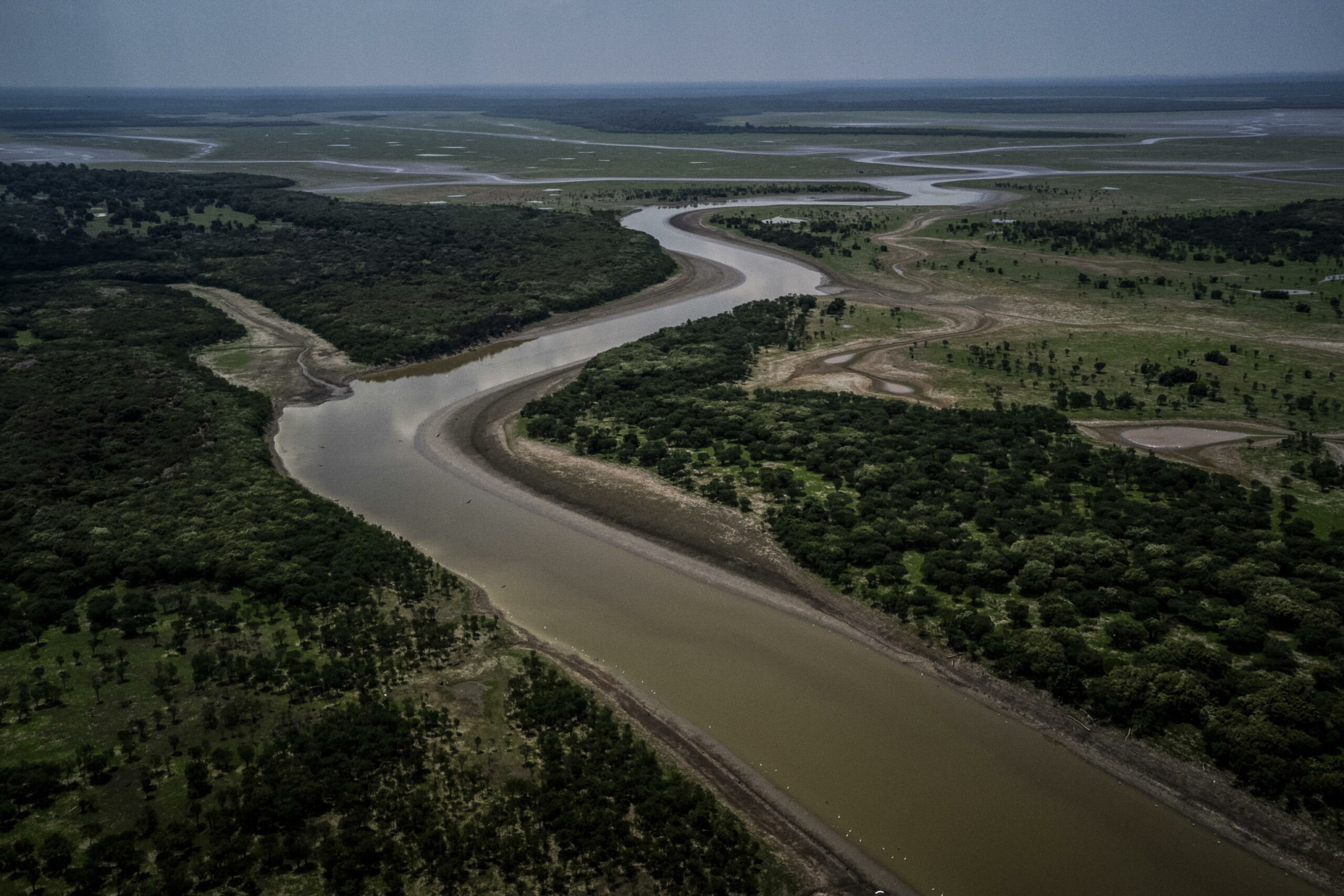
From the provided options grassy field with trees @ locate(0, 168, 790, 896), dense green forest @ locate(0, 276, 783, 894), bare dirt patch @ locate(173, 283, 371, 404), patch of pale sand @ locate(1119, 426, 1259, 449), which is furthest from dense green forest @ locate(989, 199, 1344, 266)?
dense green forest @ locate(0, 276, 783, 894)

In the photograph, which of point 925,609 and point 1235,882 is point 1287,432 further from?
point 1235,882

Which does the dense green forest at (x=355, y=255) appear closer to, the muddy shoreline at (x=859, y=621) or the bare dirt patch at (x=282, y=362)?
the bare dirt patch at (x=282, y=362)

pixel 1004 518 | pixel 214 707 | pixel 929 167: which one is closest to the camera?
pixel 214 707

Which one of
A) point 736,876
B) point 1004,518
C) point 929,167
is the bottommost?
point 736,876

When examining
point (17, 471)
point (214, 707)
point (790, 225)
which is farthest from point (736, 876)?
point (790, 225)

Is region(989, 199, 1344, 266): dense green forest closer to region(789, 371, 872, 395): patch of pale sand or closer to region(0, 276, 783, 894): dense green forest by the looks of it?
region(789, 371, 872, 395): patch of pale sand

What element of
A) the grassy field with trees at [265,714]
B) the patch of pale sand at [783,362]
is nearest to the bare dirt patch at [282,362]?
the grassy field with trees at [265,714]

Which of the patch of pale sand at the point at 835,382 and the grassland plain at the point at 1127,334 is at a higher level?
the grassland plain at the point at 1127,334
